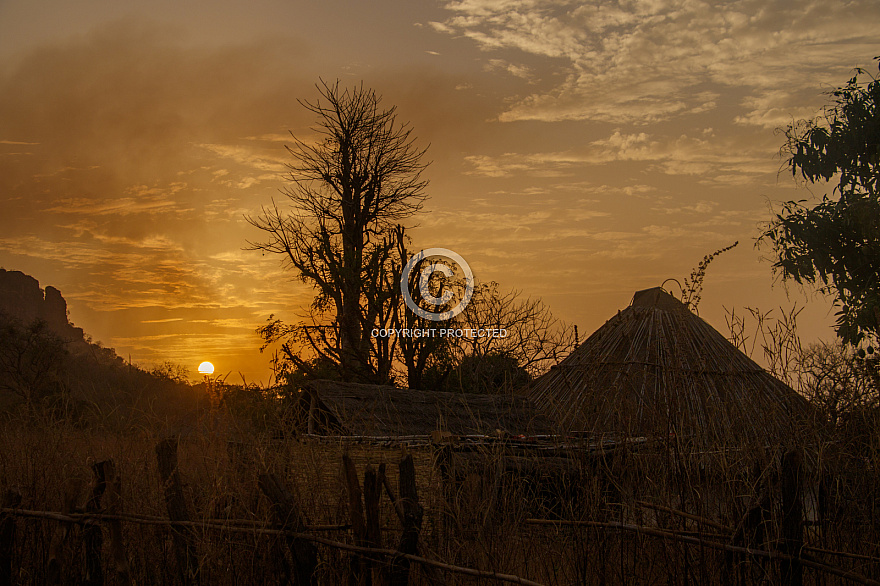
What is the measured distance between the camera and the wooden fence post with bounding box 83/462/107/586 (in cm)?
502

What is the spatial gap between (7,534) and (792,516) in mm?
5432

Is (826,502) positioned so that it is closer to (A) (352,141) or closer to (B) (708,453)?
(B) (708,453)

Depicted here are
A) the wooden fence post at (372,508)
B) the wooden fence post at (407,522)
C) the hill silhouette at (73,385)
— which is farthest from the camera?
the hill silhouette at (73,385)

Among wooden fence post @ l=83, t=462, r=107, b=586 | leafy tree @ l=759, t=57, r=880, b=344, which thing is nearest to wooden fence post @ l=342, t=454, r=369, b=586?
wooden fence post @ l=83, t=462, r=107, b=586

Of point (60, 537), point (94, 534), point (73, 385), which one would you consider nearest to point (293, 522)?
point (94, 534)

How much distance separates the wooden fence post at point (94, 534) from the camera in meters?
5.02

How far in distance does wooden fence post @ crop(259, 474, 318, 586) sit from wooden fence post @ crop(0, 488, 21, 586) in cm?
240

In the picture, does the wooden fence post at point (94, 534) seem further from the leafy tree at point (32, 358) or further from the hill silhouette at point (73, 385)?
the leafy tree at point (32, 358)

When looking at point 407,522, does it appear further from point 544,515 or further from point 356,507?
point 544,515

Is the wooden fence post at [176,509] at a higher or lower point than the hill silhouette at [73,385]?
lower

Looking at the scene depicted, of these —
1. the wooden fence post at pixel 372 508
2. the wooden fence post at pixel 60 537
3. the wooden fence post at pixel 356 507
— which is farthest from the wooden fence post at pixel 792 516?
the wooden fence post at pixel 60 537

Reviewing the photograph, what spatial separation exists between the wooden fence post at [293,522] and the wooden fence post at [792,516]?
8.69 ft

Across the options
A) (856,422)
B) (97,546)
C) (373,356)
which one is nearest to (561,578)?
(856,422)

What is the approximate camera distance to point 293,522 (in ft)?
14.5
